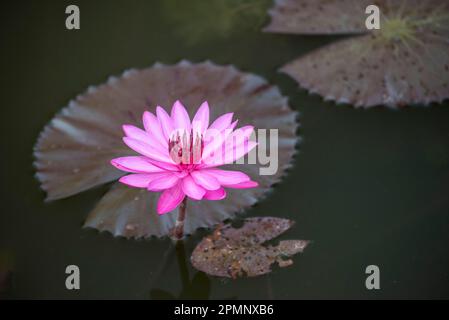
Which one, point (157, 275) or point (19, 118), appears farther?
point (19, 118)

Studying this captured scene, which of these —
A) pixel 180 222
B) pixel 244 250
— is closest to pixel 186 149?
pixel 180 222

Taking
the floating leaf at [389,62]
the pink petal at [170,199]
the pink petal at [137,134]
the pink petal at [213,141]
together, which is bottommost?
the pink petal at [170,199]

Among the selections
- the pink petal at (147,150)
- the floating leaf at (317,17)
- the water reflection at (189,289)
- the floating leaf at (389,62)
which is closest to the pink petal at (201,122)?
the pink petal at (147,150)

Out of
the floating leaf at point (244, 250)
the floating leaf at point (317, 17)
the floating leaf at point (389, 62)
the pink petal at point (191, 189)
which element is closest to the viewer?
the pink petal at point (191, 189)

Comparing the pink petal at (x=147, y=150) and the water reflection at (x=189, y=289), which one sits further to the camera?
the water reflection at (x=189, y=289)

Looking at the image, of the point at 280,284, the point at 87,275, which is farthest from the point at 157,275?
the point at 280,284

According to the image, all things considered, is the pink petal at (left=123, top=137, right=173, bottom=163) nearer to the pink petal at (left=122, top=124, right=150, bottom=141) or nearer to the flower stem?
the pink petal at (left=122, top=124, right=150, bottom=141)

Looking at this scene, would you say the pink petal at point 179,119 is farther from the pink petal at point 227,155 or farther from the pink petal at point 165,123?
the pink petal at point 227,155
